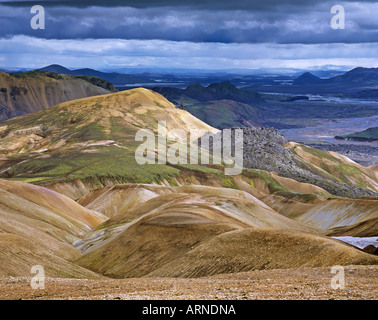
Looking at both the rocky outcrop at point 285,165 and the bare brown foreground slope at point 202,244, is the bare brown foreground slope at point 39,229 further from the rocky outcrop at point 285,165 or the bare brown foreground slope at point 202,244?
the rocky outcrop at point 285,165

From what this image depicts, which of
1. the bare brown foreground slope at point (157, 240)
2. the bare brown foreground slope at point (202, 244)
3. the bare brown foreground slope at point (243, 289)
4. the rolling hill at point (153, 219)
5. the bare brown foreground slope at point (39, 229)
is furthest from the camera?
the bare brown foreground slope at point (39, 229)

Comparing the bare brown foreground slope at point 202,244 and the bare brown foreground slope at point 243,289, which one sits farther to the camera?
the bare brown foreground slope at point 202,244

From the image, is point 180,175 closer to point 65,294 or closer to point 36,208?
point 36,208

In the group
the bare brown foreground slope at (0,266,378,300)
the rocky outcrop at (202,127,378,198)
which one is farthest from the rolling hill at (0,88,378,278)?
the bare brown foreground slope at (0,266,378,300)

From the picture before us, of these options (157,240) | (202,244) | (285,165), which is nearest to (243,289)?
(202,244)

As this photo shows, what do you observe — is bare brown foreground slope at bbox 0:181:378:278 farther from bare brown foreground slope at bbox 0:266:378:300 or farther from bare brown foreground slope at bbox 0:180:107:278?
bare brown foreground slope at bbox 0:266:378:300

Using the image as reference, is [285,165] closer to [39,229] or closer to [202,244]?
[39,229]

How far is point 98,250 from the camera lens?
64.5 m

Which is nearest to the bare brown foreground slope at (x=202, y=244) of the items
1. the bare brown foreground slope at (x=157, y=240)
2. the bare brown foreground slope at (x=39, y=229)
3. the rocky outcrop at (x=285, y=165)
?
Answer: the bare brown foreground slope at (x=157, y=240)

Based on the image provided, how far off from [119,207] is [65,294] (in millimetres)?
82899

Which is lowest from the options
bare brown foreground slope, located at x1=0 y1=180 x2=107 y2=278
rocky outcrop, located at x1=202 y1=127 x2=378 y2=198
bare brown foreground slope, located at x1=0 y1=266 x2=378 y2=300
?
rocky outcrop, located at x1=202 y1=127 x2=378 y2=198

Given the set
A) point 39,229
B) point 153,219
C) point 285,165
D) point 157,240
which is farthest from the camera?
point 285,165
